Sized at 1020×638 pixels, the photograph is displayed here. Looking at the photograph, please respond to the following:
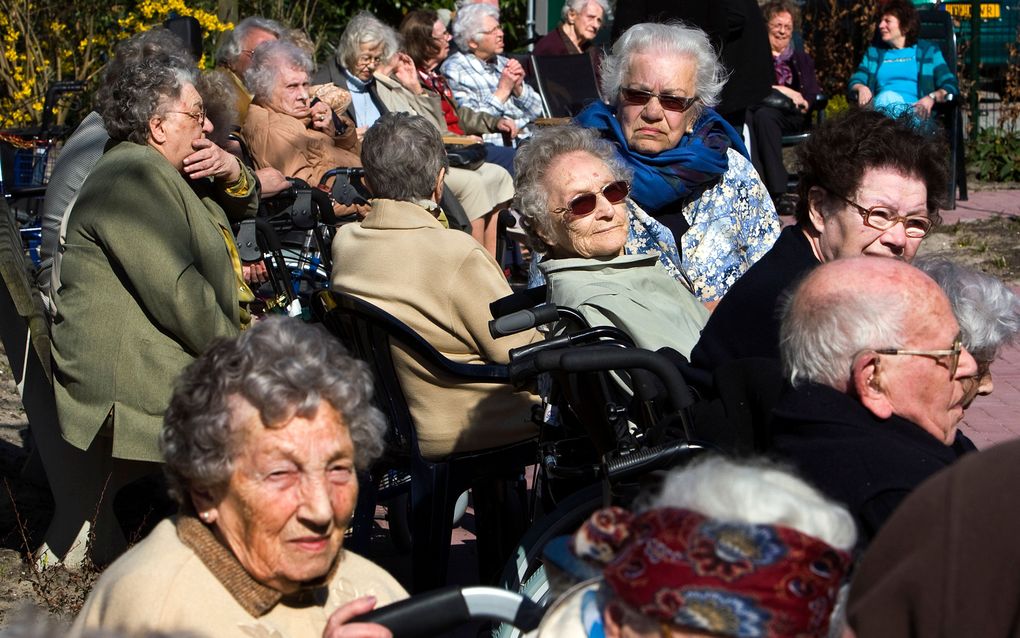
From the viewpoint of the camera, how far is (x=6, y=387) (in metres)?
6.57

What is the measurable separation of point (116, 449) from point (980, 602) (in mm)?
3044

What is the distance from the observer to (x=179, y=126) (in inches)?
169

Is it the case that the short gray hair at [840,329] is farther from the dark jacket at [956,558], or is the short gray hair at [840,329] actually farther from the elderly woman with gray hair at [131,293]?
the elderly woman with gray hair at [131,293]

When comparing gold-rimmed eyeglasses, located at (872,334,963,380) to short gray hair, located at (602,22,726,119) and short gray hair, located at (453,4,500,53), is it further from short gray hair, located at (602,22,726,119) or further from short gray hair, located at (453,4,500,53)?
short gray hair, located at (453,4,500,53)

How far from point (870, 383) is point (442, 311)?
6.16ft

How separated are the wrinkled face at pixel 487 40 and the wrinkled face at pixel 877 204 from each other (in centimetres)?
611

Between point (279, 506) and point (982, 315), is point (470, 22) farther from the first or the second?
point (279, 506)

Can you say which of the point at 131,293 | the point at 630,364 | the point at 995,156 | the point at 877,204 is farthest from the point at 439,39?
the point at 630,364

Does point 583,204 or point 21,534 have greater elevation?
point 583,204

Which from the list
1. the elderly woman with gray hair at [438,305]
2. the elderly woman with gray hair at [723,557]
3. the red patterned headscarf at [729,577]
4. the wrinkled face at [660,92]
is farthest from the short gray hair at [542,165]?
the red patterned headscarf at [729,577]

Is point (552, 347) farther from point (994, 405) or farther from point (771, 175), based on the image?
point (771, 175)

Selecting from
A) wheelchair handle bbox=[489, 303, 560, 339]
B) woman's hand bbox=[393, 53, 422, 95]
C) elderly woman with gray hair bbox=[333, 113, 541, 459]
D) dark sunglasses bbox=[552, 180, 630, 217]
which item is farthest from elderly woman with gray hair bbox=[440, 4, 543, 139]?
wheelchair handle bbox=[489, 303, 560, 339]

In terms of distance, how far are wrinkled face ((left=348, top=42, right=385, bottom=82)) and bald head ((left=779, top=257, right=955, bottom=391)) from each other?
593cm

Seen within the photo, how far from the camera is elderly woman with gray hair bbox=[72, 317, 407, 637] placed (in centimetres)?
221
